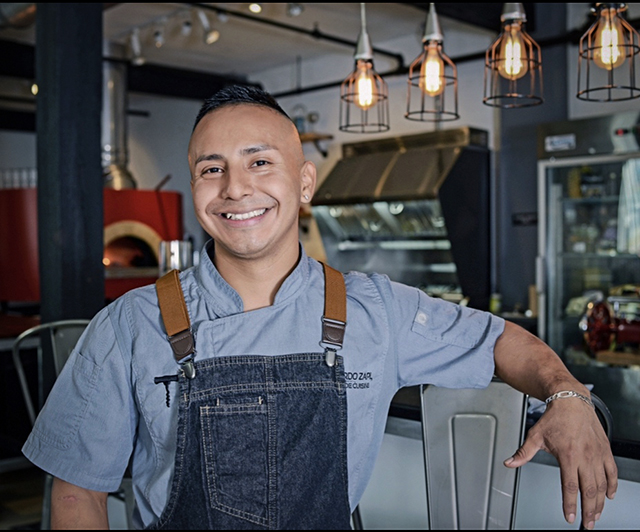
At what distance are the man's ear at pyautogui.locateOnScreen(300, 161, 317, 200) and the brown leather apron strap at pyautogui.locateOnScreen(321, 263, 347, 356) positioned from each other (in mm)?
205

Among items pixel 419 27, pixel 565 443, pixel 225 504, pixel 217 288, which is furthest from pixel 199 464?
pixel 419 27

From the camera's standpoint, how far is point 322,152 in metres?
8.01

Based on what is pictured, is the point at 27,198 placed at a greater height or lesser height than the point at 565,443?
greater

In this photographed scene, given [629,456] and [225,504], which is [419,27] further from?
[225,504]

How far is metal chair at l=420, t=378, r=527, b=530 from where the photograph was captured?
1.90 m

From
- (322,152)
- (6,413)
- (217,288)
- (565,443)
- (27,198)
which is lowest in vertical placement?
(6,413)

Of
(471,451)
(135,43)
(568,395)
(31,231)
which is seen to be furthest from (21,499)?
(135,43)

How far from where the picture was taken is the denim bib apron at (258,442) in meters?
1.50

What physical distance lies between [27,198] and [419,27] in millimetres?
3826

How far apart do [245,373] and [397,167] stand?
5246 millimetres

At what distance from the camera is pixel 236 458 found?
59.2 inches

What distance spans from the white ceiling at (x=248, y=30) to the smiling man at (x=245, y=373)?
14.7ft

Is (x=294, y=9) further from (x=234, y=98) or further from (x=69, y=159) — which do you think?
(x=234, y=98)

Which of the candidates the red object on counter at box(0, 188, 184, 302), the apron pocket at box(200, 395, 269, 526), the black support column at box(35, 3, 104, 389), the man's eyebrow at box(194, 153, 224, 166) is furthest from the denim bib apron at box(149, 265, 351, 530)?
the red object on counter at box(0, 188, 184, 302)
